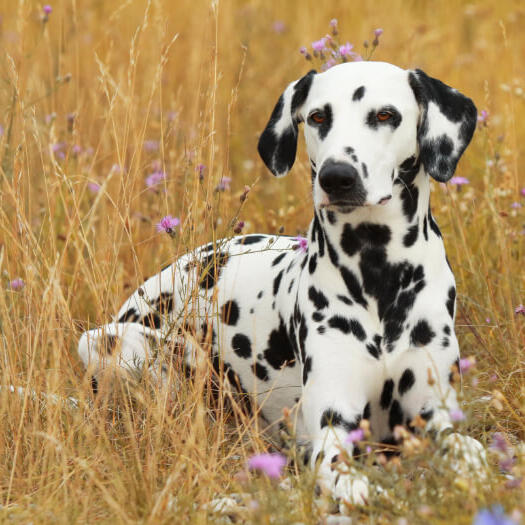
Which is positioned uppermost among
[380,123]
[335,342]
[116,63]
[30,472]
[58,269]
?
[116,63]

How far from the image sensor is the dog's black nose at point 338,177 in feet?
10.3

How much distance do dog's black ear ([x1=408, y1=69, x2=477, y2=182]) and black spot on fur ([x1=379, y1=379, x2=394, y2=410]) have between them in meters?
0.81

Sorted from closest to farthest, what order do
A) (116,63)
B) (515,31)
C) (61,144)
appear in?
(61,144), (116,63), (515,31)

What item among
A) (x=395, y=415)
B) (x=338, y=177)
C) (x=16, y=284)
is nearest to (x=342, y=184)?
(x=338, y=177)

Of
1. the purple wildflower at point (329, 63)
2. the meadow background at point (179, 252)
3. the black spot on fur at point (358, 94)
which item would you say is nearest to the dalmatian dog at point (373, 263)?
the black spot on fur at point (358, 94)

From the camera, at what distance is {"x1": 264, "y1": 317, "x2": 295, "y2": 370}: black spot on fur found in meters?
→ 3.88

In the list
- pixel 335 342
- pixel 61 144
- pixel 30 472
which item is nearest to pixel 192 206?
pixel 335 342

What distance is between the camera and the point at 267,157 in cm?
388

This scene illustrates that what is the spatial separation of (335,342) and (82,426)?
102 centimetres

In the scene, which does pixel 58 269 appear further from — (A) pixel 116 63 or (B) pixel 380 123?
(A) pixel 116 63

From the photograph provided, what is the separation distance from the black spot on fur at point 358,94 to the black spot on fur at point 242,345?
1.26 meters

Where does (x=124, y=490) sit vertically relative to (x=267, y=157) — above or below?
below

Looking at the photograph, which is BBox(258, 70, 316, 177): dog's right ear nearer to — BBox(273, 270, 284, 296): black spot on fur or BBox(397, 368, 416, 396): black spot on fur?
BBox(273, 270, 284, 296): black spot on fur

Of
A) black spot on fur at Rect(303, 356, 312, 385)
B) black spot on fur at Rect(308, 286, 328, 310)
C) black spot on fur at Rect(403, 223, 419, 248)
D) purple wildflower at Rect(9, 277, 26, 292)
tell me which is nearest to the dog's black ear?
black spot on fur at Rect(403, 223, 419, 248)
